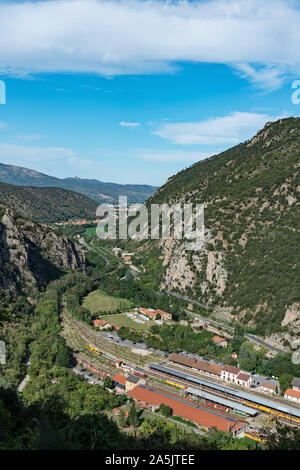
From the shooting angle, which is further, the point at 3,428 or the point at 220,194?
the point at 220,194

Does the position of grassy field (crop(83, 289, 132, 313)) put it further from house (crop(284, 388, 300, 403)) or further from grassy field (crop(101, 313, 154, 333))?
house (crop(284, 388, 300, 403))

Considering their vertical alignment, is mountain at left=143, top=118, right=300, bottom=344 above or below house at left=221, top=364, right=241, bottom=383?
above

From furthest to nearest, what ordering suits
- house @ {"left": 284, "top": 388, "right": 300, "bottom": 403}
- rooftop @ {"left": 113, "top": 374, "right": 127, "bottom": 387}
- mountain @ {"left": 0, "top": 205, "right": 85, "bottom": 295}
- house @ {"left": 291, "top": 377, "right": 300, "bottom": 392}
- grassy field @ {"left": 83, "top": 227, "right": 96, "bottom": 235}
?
grassy field @ {"left": 83, "top": 227, "right": 96, "bottom": 235}, mountain @ {"left": 0, "top": 205, "right": 85, "bottom": 295}, rooftop @ {"left": 113, "top": 374, "right": 127, "bottom": 387}, house @ {"left": 291, "top": 377, "right": 300, "bottom": 392}, house @ {"left": 284, "top": 388, "right": 300, "bottom": 403}

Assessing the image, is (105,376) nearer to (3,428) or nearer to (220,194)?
(3,428)

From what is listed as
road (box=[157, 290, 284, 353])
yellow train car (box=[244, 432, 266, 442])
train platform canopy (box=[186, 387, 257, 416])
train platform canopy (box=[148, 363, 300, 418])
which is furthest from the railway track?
road (box=[157, 290, 284, 353])

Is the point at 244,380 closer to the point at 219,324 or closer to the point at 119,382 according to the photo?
→ the point at 119,382
